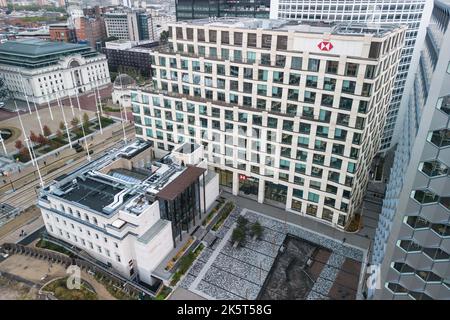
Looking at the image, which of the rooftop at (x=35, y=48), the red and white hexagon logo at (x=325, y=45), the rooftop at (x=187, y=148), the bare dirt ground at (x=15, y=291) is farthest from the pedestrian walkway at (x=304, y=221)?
the rooftop at (x=35, y=48)

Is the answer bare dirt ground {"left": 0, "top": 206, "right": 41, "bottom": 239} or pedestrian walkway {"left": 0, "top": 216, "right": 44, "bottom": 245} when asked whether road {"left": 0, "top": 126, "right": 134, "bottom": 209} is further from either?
pedestrian walkway {"left": 0, "top": 216, "right": 44, "bottom": 245}

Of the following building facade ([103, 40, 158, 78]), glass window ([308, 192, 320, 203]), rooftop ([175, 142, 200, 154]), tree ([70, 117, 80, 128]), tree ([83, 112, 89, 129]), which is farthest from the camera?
building facade ([103, 40, 158, 78])

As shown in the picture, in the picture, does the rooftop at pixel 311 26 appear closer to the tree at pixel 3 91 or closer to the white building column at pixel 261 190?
the white building column at pixel 261 190

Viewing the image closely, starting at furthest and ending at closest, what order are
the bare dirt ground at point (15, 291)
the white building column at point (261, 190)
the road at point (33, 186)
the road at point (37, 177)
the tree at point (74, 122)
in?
the tree at point (74, 122), the road at point (37, 177), the white building column at point (261, 190), the road at point (33, 186), the bare dirt ground at point (15, 291)

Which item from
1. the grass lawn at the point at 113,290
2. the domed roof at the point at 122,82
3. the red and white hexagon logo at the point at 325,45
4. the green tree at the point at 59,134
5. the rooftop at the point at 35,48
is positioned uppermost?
the red and white hexagon logo at the point at 325,45

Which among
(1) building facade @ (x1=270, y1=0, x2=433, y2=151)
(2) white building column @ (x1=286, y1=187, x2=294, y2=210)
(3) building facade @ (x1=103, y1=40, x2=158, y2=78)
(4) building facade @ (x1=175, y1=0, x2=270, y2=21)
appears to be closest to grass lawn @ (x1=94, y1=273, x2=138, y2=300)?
(2) white building column @ (x1=286, y1=187, x2=294, y2=210)

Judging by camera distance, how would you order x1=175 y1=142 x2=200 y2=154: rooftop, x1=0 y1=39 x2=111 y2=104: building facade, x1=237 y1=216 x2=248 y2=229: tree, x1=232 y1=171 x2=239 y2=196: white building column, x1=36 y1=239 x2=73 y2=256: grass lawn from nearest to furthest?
1. x1=36 y1=239 x2=73 y2=256: grass lawn
2. x1=237 y1=216 x2=248 y2=229: tree
3. x1=175 y1=142 x2=200 y2=154: rooftop
4. x1=232 y1=171 x2=239 y2=196: white building column
5. x1=0 y1=39 x2=111 y2=104: building facade

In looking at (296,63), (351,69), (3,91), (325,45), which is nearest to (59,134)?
(3,91)
